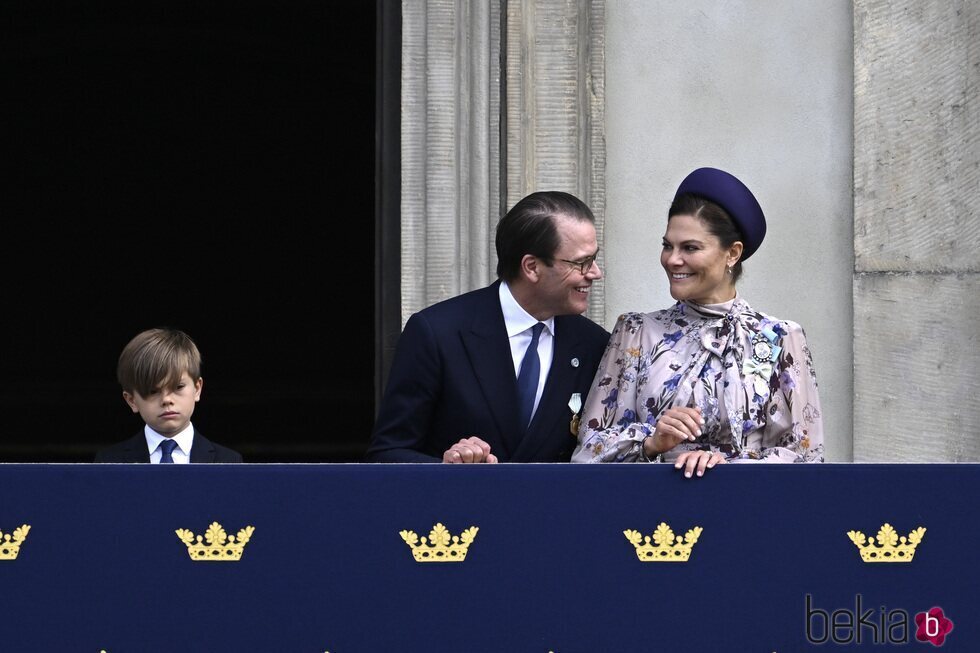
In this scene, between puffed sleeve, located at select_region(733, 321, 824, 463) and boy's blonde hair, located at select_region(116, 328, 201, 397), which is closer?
puffed sleeve, located at select_region(733, 321, 824, 463)

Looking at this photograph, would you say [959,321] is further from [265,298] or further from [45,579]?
[265,298]

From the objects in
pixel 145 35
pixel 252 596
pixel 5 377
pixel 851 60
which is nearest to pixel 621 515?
pixel 252 596

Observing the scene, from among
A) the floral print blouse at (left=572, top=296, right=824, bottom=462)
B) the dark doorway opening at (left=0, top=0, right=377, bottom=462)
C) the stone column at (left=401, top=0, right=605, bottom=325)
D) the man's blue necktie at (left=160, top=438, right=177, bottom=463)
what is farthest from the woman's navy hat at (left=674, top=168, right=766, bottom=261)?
the dark doorway opening at (left=0, top=0, right=377, bottom=462)

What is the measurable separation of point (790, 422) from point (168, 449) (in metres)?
1.64

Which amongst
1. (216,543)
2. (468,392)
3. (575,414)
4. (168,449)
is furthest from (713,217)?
(168,449)

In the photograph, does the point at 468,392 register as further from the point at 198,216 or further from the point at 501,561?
the point at 198,216

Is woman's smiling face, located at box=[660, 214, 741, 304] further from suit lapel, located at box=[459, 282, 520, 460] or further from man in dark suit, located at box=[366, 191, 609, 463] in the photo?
suit lapel, located at box=[459, 282, 520, 460]

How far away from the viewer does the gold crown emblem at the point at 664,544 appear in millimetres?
3129

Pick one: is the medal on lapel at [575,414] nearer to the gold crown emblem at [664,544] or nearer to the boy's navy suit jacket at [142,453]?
the gold crown emblem at [664,544]

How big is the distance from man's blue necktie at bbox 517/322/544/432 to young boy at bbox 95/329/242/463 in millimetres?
816

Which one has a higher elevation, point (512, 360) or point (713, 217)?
point (713, 217)

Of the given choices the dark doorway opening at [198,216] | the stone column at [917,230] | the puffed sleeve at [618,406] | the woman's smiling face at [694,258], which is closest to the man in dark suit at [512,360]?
the puffed sleeve at [618,406]

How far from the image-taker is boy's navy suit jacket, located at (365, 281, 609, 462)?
12.3 feet

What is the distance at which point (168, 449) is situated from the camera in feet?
12.6
